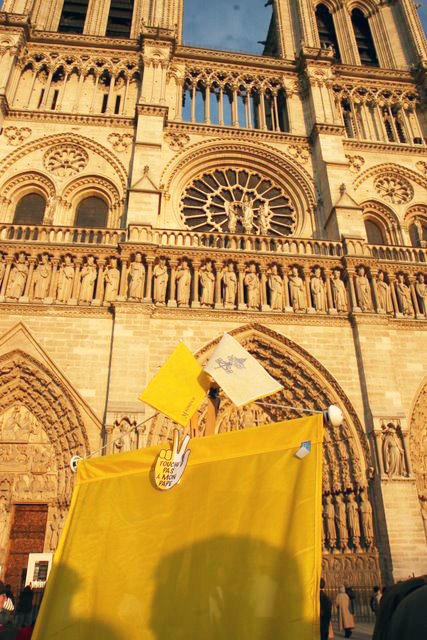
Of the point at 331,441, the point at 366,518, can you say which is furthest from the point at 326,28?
the point at 366,518

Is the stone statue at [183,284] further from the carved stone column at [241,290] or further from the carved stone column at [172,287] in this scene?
the carved stone column at [241,290]

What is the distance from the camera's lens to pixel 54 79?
16266 millimetres

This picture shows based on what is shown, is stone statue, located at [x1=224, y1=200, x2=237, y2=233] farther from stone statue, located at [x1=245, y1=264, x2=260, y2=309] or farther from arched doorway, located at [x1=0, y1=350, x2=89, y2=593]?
arched doorway, located at [x1=0, y1=350, x2=89, y2=593]

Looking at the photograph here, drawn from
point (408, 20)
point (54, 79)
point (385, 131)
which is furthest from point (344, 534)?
point (408, 20)

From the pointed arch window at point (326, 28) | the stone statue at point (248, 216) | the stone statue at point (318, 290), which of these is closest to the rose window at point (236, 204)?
the stone statue at point (248, 216)

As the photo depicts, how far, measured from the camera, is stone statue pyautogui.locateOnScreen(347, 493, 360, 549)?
30.9 ft

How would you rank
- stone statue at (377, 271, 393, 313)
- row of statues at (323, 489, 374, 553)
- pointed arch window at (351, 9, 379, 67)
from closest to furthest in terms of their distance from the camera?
row of statues at (323, 489, 374, 553), stone statue at (377, 271, 393, 313), pointed arch window at (351, 9, 379, 67)

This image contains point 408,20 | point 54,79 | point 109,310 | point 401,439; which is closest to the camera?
point 401,439

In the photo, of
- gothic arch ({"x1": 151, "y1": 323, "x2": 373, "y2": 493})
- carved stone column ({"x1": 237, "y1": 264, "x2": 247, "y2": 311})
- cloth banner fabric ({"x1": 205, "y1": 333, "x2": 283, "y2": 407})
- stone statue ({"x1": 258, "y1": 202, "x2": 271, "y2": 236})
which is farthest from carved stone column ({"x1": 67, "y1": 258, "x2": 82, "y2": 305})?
cloth banner fabric ({"x1": 205, "y1": 333, "x2": 283, "y2": 407})

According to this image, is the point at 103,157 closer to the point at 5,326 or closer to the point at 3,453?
the point at 5,326

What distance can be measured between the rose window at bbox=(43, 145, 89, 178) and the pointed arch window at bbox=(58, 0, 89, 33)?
7459 mm

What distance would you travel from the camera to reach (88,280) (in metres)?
11.2

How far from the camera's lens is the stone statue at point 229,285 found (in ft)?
37.3

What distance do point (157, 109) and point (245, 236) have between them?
207 inches
